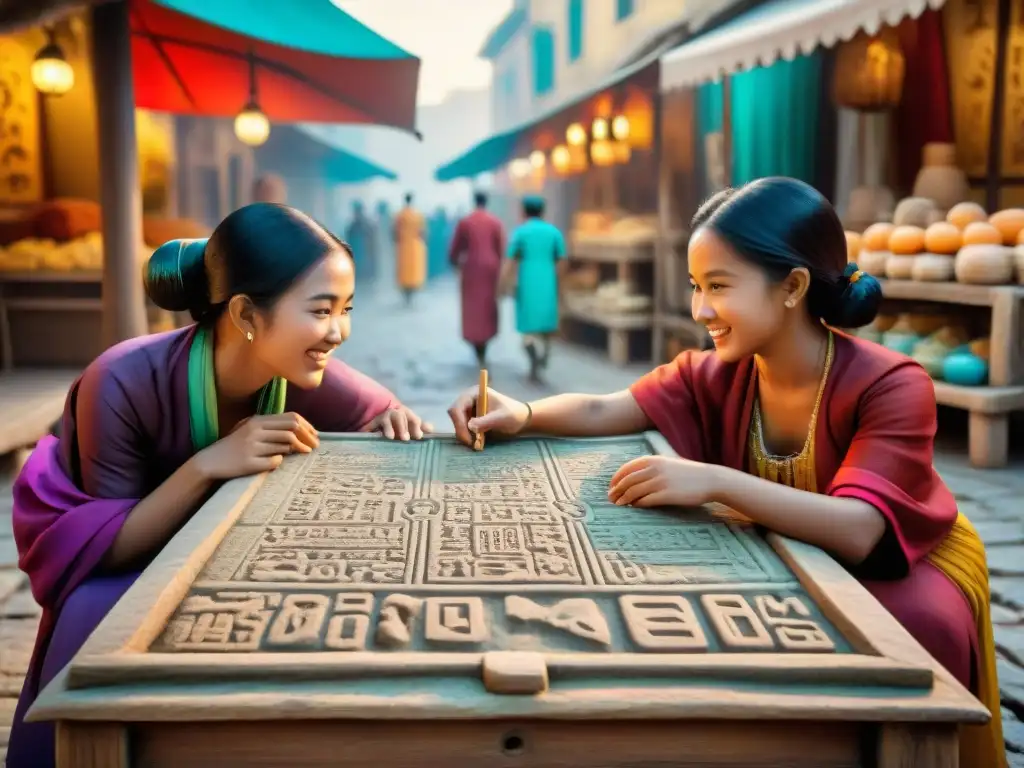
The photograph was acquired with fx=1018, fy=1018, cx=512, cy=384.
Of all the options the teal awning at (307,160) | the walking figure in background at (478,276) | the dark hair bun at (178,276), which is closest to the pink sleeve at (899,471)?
the dark hair bun at (178,276)

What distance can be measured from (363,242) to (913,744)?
2146cm

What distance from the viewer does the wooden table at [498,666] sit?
1278 mm

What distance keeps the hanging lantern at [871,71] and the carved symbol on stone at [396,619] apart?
6213mm

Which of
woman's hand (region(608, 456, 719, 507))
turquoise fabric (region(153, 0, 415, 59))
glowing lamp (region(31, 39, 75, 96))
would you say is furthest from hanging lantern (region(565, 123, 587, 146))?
woman's hand (region(608, 456, 719, 507))

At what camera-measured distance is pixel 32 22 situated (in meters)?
4.73

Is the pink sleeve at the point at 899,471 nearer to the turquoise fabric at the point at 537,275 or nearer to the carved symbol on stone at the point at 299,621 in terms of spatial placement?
the carved symbol on stone at the point at 299,621

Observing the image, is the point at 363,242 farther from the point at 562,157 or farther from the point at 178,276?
the point at 178,276

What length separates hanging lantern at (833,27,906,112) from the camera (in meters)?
6.70

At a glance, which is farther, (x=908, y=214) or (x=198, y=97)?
(x=198, y=97)

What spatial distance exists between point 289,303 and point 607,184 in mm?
12317

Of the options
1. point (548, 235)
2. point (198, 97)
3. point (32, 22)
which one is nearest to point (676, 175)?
point (548, 235)

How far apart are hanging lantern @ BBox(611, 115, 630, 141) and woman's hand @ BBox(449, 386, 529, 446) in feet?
28.4

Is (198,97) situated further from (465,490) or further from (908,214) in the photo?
(465,490)

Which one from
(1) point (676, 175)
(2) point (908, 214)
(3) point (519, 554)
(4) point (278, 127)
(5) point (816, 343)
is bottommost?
(3) point (519, 554)
